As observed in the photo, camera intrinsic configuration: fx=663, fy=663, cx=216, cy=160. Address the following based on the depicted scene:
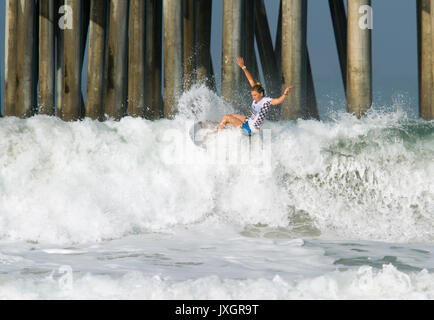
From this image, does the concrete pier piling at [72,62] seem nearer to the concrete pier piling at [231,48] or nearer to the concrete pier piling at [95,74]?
the concrete pier piling at [95,74]

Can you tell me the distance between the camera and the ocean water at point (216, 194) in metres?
6.46

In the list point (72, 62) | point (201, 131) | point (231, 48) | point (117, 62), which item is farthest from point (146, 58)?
point (201, 131)

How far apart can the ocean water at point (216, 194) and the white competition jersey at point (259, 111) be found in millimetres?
337

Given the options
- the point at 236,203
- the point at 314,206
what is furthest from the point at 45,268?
the point at 314,206

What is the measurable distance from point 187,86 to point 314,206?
11.2 ft

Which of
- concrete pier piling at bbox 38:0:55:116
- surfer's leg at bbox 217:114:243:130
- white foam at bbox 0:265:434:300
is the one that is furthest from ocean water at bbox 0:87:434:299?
concrete pier piling at bbox 38:0:55:116

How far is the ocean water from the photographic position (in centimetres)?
646

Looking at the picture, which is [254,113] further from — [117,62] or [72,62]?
[72,62]

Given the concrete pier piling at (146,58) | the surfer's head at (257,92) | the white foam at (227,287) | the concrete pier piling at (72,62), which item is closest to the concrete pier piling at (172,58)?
the concrete pier piling at (146,58)

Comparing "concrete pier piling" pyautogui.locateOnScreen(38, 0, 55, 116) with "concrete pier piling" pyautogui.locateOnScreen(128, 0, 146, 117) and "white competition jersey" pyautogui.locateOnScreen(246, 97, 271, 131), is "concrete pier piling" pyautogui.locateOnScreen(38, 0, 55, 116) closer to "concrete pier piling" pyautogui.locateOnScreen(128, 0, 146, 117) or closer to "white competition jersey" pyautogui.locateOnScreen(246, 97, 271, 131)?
"concrete pier piling" pyautogui.locateOnScreen(128, 0, 146, 117)

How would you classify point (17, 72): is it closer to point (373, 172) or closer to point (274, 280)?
point (373, 172)

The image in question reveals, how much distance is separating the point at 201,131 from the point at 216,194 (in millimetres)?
1210

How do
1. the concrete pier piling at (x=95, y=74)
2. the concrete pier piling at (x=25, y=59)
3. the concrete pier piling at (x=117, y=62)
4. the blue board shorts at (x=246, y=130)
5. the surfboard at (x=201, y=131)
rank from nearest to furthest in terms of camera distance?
1. the blue board shorts at (x=246, y=130)
2. the surfboard at (x=201, y=131)
3. the concrete pier piling at (x=117, y=62)
4. the concrete pier piling at (x=95, y=74)
5. the concrete pier piling at (x=25, y=59)

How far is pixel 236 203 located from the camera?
854 cm
